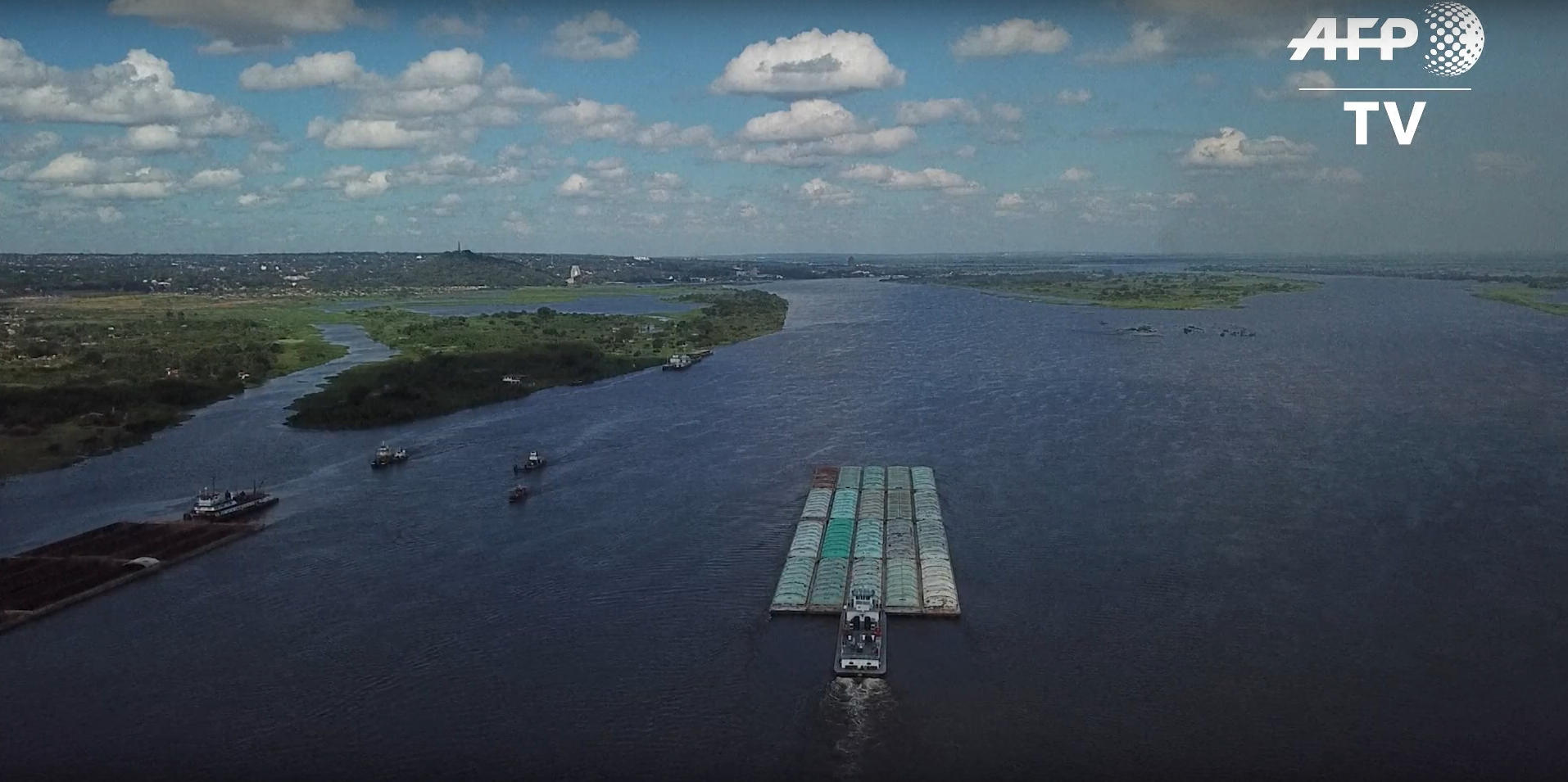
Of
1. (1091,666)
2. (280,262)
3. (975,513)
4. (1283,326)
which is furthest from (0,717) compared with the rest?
(280,262)

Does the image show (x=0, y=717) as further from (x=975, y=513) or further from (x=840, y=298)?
(x=840, y=298)

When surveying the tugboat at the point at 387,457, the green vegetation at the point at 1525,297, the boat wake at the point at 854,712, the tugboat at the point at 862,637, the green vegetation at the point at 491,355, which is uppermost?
the green vegetation at the point at 1525,297

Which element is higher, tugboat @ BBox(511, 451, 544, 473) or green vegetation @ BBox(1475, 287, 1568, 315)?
green vegetation @ BBox(1475, 287, 1568, 315)

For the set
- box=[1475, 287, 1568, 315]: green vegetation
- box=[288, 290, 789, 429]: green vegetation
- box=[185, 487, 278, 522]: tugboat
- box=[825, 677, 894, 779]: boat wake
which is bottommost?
box=[825, 677, 894, 779]: boat wake

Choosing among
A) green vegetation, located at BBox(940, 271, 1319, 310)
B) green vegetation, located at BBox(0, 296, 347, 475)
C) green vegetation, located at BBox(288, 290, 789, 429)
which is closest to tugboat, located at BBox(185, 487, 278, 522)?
green vegetation, located at BBox(0, 296, 347, 475)

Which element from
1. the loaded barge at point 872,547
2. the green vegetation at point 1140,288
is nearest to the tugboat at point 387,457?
the loaded barge at point 872,547

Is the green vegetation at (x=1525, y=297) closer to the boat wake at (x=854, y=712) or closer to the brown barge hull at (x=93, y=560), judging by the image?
the boat wake at (x=854, y=712)

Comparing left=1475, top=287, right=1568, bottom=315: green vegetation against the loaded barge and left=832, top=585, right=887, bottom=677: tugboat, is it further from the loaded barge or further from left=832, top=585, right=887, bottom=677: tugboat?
left=832, top=585, right=887, bottom=677: tugboat

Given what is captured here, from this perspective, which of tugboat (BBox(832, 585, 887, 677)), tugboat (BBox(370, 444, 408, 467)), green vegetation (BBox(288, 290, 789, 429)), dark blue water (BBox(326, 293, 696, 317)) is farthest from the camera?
dark blue water (BBox(326, 293, 696, 317))
